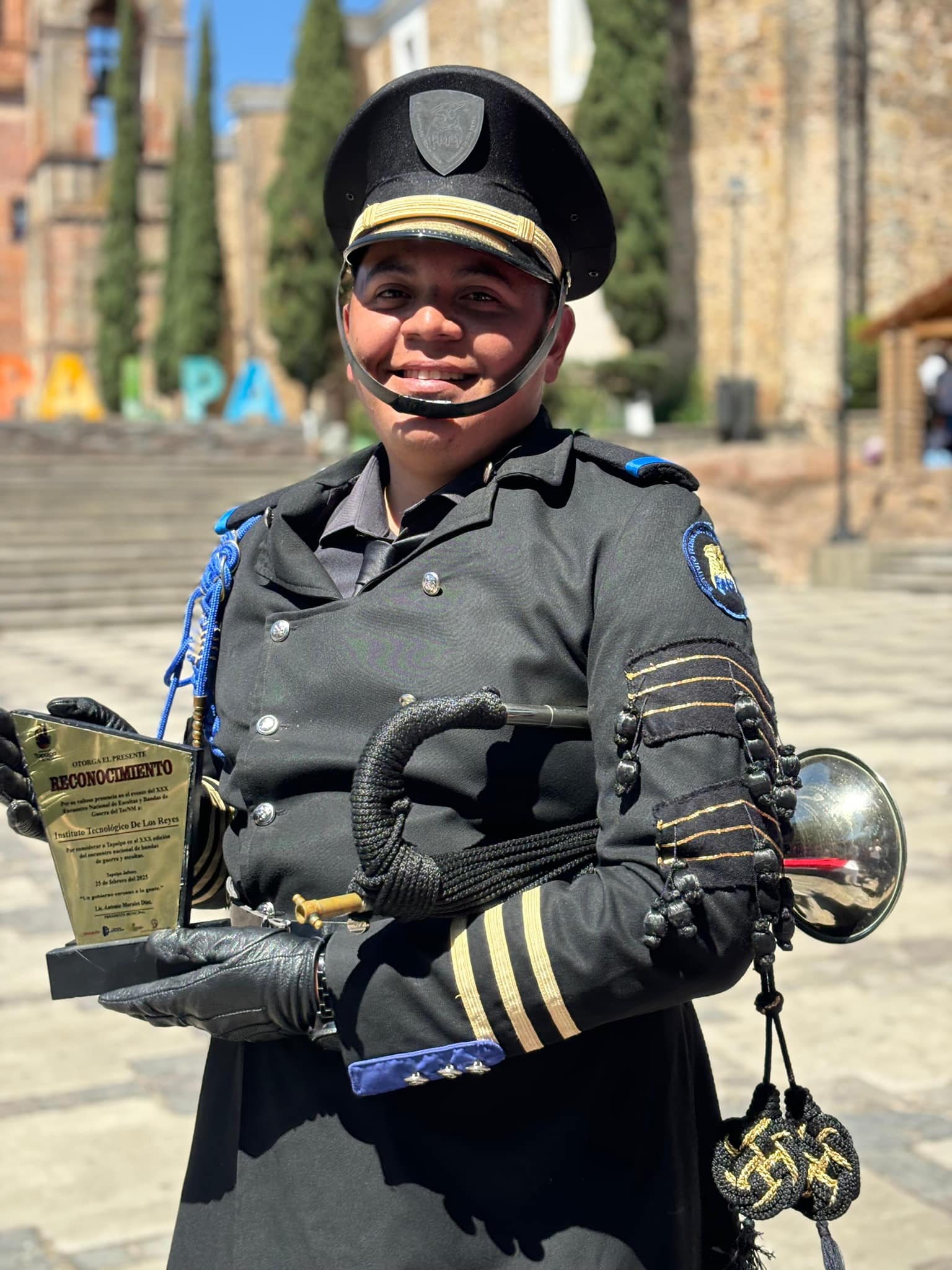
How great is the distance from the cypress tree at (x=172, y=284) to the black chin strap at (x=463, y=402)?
1375 inches

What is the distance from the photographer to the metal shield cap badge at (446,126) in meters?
1.75

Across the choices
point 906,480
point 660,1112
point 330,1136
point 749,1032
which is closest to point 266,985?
point 330,1136

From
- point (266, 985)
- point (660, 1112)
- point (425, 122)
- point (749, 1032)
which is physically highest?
point (425, 122)

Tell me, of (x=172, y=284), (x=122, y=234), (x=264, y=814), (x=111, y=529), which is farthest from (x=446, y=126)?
(x=122, y=234)

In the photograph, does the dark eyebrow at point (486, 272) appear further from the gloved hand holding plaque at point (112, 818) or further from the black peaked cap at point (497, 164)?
the gloved hand holding plaque at point (112, 818)

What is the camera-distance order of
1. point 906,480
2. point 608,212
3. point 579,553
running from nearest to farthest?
point 579,553 → point 608,212 → point 906,480

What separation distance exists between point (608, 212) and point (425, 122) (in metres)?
0.25

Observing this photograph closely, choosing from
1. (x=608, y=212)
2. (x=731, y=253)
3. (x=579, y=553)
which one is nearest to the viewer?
(x=579, y=553)

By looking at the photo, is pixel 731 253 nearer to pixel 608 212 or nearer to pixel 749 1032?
pixel 749 1032

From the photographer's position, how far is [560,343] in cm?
187

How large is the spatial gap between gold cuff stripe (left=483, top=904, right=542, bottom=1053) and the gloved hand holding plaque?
41 centimetres

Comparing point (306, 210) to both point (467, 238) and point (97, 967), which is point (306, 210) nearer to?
point (467, 238)

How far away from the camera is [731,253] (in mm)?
27750

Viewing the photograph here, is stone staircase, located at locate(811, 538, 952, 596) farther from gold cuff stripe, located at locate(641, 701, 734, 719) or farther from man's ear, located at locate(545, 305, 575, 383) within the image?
gold cuff stripe, located at locate(641, 701, 734, 719)
